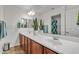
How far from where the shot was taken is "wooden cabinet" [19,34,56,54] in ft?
5.90

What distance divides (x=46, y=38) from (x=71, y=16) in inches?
18.7

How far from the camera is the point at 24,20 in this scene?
6.25 ft

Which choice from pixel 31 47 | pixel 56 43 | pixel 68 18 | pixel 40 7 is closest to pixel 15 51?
pixel 31 47

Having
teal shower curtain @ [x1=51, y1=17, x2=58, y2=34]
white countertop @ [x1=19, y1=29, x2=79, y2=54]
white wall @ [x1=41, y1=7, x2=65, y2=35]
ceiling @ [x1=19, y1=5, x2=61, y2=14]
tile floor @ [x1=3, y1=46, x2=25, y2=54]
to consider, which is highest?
ceiling @ [x1=19, y1=5, x2=61, y2=14]

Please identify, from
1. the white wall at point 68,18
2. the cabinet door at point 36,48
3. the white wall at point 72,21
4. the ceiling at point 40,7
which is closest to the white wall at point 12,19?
the ceiling at point 40,7

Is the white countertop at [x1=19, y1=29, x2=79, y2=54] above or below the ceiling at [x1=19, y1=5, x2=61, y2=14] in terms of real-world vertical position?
below

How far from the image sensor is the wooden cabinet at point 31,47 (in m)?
1.80

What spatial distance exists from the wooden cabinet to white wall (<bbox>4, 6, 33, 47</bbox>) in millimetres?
101

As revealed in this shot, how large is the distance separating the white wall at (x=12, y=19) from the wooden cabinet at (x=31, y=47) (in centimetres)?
10

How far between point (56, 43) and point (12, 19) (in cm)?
72

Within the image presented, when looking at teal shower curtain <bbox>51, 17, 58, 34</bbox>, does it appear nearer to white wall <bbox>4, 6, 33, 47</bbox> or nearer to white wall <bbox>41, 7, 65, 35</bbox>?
white wall <bbox>41, 7, 65, 35</bbox>

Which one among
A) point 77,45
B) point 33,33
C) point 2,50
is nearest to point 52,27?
→ point 33,33

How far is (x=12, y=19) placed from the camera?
1.84 metres

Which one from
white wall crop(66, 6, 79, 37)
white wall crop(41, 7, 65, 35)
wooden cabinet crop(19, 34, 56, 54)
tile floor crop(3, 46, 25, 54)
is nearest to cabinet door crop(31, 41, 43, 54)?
wooden cabinet crop(19, 34, 56, 54)
